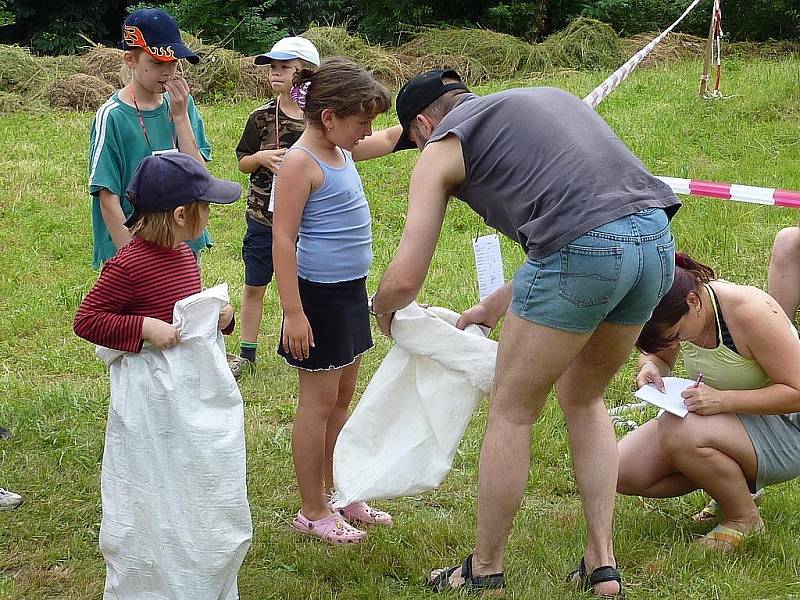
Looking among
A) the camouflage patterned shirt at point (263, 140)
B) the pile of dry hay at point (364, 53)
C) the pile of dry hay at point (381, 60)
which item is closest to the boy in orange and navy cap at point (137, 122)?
the camouflage patterned shirt at point (263, 140)

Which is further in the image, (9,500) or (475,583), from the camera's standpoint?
(9,500)

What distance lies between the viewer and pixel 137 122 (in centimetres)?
367

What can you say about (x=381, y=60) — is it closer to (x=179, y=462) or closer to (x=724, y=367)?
(x=724, y=367)

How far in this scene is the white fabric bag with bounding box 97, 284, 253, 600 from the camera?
102 inches

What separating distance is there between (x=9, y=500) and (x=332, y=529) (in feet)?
4.19

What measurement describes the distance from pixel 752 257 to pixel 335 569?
4171mm

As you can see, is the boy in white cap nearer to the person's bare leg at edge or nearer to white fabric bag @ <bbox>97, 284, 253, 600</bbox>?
white fabric bag @ <bbox>97, 284, 253, 600</bbox>

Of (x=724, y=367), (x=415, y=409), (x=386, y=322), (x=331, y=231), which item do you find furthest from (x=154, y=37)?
(x=724, y=367)

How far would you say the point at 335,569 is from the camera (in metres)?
3.21

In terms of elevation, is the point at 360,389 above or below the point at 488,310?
below

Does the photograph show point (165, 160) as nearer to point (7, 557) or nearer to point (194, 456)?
point (194, 456)

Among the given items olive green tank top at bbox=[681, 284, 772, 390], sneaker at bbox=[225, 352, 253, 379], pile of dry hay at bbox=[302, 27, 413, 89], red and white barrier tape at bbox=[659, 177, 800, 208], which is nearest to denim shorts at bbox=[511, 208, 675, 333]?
olive green tank top at bbox=[681, 284, 772, 390]

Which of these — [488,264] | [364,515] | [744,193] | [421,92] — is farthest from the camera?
[744,193]

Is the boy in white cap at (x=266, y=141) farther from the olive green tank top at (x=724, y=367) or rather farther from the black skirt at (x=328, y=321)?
the olive green tank top at (x=724, y=367)
